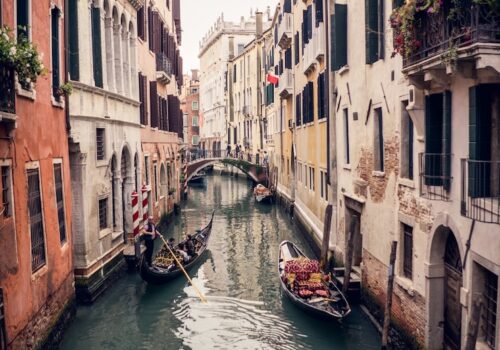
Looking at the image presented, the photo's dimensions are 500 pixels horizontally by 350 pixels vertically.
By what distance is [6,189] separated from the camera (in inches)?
283

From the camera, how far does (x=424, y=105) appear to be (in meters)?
7.72

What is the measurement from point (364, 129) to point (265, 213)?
16720 mm

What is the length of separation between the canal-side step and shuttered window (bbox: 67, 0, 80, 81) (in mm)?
6887

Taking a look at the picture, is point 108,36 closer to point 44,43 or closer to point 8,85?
point 44,43

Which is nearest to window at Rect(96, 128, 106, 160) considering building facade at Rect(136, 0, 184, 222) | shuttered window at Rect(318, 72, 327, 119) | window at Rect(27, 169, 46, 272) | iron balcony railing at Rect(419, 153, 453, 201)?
building facade at Rect(136, 0, 184, 222)

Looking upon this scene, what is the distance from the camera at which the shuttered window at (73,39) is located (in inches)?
445

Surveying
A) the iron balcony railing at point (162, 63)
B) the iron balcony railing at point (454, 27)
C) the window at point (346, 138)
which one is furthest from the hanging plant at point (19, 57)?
the iron balcony railing at point (162, 63)

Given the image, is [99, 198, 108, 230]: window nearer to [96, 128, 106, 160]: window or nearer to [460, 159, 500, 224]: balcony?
[96, 128, 106, 160]: window

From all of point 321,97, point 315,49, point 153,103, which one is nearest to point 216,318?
point 321,97


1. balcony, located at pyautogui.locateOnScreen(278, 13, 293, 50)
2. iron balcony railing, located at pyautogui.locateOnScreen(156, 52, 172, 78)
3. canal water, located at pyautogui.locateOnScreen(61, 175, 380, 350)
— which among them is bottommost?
canal water, located at pyautogui.locateOnScreen(61, 175, 380, 350)

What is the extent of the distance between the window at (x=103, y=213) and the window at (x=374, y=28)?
22.9 feet

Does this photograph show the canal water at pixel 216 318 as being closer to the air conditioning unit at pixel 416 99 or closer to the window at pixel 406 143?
the window at pixel 406 143

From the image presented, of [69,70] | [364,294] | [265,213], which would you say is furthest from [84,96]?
[265,213]

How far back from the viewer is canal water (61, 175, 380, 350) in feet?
32.6
